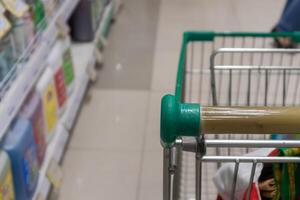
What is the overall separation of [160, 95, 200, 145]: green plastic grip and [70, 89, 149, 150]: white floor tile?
4.75 ft

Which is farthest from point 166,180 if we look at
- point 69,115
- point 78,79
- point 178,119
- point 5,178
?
point 78,79

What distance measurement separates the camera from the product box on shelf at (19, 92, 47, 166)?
1.63 meters

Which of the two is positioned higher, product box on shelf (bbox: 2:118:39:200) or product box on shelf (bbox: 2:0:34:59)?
product box on shelf (bbox: 2:0:34:59)

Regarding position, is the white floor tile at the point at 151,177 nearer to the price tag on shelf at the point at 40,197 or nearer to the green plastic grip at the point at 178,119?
the price tag on shelf at the point at 40,197

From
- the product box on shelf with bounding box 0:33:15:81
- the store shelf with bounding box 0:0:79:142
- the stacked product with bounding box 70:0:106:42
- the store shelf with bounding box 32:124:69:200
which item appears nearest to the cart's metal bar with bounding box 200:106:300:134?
the store shelf with bounding box 0:0:79:142

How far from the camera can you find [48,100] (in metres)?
1.87

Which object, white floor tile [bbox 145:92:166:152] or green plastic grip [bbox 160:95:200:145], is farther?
white floor tile [bbox 145:92:166:152]

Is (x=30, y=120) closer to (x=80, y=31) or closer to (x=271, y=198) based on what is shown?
(x=271, y=198)

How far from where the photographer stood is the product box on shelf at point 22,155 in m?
1.45

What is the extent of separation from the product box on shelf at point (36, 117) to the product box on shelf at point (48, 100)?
0.17 feet

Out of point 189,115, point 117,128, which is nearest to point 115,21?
point 117,128

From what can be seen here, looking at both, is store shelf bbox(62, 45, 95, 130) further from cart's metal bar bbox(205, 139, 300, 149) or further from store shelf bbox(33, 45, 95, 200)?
cart's metal bar bbox(205, 139, 300, 149)

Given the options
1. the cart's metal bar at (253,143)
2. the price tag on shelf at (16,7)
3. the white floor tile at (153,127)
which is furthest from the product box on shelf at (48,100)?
the cart's metal bar at (253,143)

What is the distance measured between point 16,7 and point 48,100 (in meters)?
0.48
